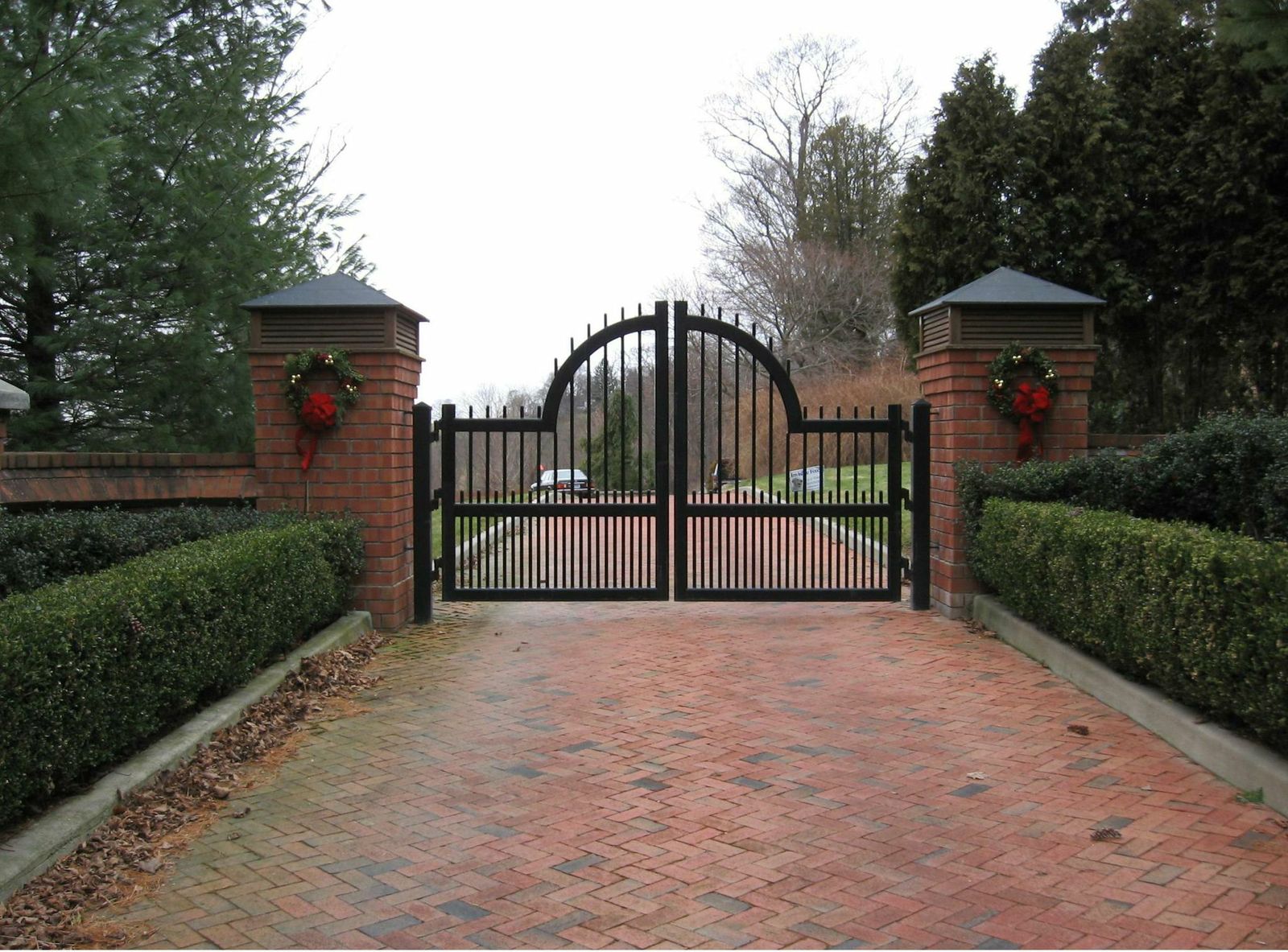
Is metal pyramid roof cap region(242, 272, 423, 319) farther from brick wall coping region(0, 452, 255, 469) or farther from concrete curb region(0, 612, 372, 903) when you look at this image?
concrete curb region(0, 612, 372, 903)

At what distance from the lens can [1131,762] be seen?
464cm

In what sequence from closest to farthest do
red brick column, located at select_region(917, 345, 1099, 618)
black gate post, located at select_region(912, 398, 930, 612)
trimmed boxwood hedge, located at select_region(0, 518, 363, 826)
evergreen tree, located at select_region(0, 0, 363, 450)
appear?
trimmed boxwood hedge, located at select_region(0, 518, 363, 826) → red brick column, located at select_region(917, 345, 1099, 618) → black gate post, located at select_region(912, 398, 930, 612) → evergreen tree, located at select_region(0, 0, 363, 450)

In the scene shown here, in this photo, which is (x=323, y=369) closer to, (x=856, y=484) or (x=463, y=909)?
(x=856, y=484)

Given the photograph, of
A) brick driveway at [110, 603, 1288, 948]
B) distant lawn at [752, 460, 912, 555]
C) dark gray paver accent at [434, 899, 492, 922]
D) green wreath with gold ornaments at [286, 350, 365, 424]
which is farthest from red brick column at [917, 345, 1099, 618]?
dark gray paver accent at [434, 899, 492, 922]

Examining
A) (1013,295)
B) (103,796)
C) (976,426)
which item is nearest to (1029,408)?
(976,426)

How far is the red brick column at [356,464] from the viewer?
776cm

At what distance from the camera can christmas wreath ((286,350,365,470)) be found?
760 cm

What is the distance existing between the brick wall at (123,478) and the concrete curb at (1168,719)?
18.2 ft

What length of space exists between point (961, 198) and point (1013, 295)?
6.03 metres

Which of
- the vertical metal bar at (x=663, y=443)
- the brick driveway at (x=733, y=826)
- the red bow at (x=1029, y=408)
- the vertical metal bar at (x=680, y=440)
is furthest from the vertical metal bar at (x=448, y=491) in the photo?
the red bow at (x=1029, y=408)

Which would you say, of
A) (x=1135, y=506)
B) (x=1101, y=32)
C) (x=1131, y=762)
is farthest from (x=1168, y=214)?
(x=1131, y=762)

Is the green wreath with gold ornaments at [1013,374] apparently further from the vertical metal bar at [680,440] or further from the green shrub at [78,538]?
the green shrub at [78,538]

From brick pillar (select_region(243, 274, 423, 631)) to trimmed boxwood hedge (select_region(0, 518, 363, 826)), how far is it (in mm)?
1284

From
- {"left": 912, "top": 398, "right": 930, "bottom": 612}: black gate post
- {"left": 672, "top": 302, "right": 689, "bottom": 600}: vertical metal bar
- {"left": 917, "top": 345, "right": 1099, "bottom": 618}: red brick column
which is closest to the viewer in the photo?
{"left": 917, "top": 345, "right": 1099, "bottom": 618}: red brick column
